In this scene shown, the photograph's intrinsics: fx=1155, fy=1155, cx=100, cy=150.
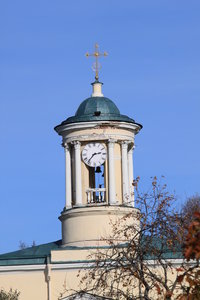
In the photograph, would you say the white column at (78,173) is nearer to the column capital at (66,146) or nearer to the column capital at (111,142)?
the column capital at (66,146)

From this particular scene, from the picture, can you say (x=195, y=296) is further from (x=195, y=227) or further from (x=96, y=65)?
(x=96, y=65)

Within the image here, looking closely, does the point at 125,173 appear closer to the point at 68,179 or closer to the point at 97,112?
the point at 68,179

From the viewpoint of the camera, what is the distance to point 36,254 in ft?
153

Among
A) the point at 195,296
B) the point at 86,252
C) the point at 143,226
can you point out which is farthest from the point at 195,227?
the point at 86,252

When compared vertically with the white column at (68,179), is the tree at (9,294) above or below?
below

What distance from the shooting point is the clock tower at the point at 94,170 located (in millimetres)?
46188

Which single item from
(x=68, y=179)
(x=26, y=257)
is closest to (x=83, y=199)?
(x=68, y=179)

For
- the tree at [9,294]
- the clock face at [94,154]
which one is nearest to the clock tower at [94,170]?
the clock face at [94,154]

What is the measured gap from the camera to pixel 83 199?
153 ft

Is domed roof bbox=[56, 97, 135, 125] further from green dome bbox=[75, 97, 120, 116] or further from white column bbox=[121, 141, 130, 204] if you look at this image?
white column bbox=[121, 141, 130, 204]

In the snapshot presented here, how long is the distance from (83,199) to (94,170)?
161 centimetres

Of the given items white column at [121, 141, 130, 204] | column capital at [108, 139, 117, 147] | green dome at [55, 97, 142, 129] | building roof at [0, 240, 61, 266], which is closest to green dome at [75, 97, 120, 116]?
green dome at [55, 97, 142, 129]

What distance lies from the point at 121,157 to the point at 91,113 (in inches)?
85.7

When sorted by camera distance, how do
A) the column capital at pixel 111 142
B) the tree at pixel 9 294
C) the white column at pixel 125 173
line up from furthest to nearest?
the column capital at pixel 111 142 < the white column at pixel 125 173 < the tree at pixel 9 294
